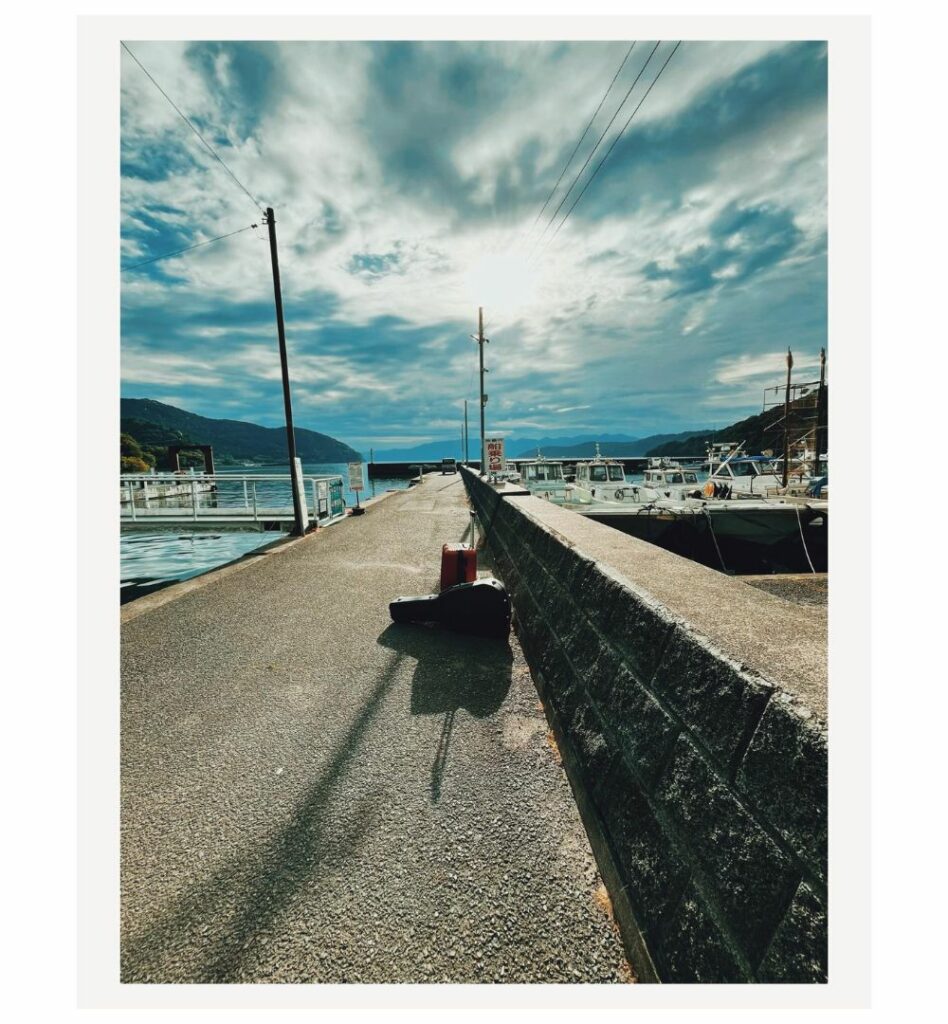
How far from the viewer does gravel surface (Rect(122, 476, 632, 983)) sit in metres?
1.90

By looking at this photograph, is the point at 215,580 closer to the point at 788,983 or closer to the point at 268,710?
the point at 268,710

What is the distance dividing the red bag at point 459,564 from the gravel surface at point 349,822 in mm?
1192

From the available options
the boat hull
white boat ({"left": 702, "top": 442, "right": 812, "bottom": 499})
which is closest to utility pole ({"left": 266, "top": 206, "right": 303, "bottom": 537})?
the boat hull

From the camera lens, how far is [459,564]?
20.2 feet

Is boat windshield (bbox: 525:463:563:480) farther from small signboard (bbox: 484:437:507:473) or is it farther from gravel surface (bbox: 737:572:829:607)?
gravel surface (bbox: 737:572:829:607)

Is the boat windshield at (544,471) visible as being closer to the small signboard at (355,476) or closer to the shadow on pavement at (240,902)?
the small signboard at (355,476)

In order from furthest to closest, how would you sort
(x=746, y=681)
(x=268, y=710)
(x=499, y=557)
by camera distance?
1. (x=499, y=557)
2. (x=268, y=710)
3. (x=746, y=681)

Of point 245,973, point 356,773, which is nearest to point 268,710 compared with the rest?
point 356,773

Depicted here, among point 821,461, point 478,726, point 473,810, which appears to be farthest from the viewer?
point 821,461

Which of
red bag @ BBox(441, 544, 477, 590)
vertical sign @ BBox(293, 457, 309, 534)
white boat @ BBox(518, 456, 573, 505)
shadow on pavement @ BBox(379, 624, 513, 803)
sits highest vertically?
white boat @ BBox(518, 456, 573, 505)

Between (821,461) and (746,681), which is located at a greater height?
(821,461)

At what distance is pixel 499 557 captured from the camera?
859cm

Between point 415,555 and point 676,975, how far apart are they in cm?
840

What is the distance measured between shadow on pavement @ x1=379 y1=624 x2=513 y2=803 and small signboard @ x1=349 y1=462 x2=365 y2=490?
1288 centimetres
